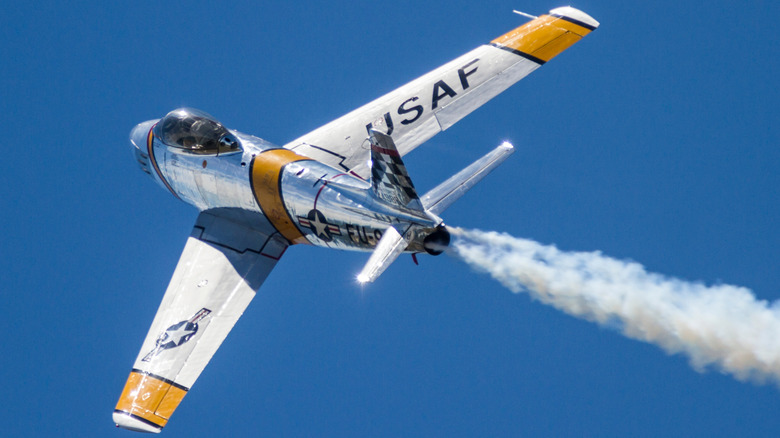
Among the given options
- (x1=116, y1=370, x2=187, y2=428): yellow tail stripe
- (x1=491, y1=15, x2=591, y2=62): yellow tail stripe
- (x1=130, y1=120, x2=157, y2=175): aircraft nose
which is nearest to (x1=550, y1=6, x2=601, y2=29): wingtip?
(x1=491, y1=15, x2=591, y2=62): yellow tail stripe

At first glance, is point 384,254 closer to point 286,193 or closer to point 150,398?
point 286,193

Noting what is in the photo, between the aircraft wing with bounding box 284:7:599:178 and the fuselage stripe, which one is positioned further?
the aircraft wing with bounding box 284:7:599:178

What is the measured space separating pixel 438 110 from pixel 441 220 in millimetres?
6108

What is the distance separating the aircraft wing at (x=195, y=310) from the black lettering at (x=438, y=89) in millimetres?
4918

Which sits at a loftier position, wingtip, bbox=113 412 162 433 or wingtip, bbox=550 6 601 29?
wingtip, bbox=550 6 601 29

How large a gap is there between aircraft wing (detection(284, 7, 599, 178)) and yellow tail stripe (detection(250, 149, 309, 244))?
7.10ft

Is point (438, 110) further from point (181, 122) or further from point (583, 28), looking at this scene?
point (181, 122)

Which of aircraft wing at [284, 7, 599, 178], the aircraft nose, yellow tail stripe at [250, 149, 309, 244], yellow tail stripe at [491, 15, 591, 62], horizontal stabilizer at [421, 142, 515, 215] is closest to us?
horizontal stabilizer at [421, 142, 515, 215]

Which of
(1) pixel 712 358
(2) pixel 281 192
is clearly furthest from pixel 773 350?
(2) pixel 281 192

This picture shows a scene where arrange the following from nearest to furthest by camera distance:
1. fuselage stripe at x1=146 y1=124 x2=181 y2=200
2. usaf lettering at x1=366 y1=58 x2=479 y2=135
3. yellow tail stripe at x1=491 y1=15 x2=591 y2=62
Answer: fuselage stripe at x1=146 y1=124 x2=181 y2=200, usaf lettering at x1=366 y1=58 x2=479 y2=135, yellow tail stripe at x1=491 y1=15 x2=591 y2=62

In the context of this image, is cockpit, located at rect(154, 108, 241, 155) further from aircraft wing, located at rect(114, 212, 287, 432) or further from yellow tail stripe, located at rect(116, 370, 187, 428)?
yellow tail stripe, located at rect(116, 370, 187, 428)

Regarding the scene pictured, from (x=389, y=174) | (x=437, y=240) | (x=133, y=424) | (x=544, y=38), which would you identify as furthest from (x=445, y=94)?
(x=133, y=424)

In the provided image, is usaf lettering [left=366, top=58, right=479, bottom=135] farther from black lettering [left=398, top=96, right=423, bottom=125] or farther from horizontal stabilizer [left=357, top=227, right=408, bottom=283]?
horizontal stabilizer [left=357, top=227, right=408, bottom=283]

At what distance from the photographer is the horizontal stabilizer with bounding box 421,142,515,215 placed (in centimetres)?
2217
